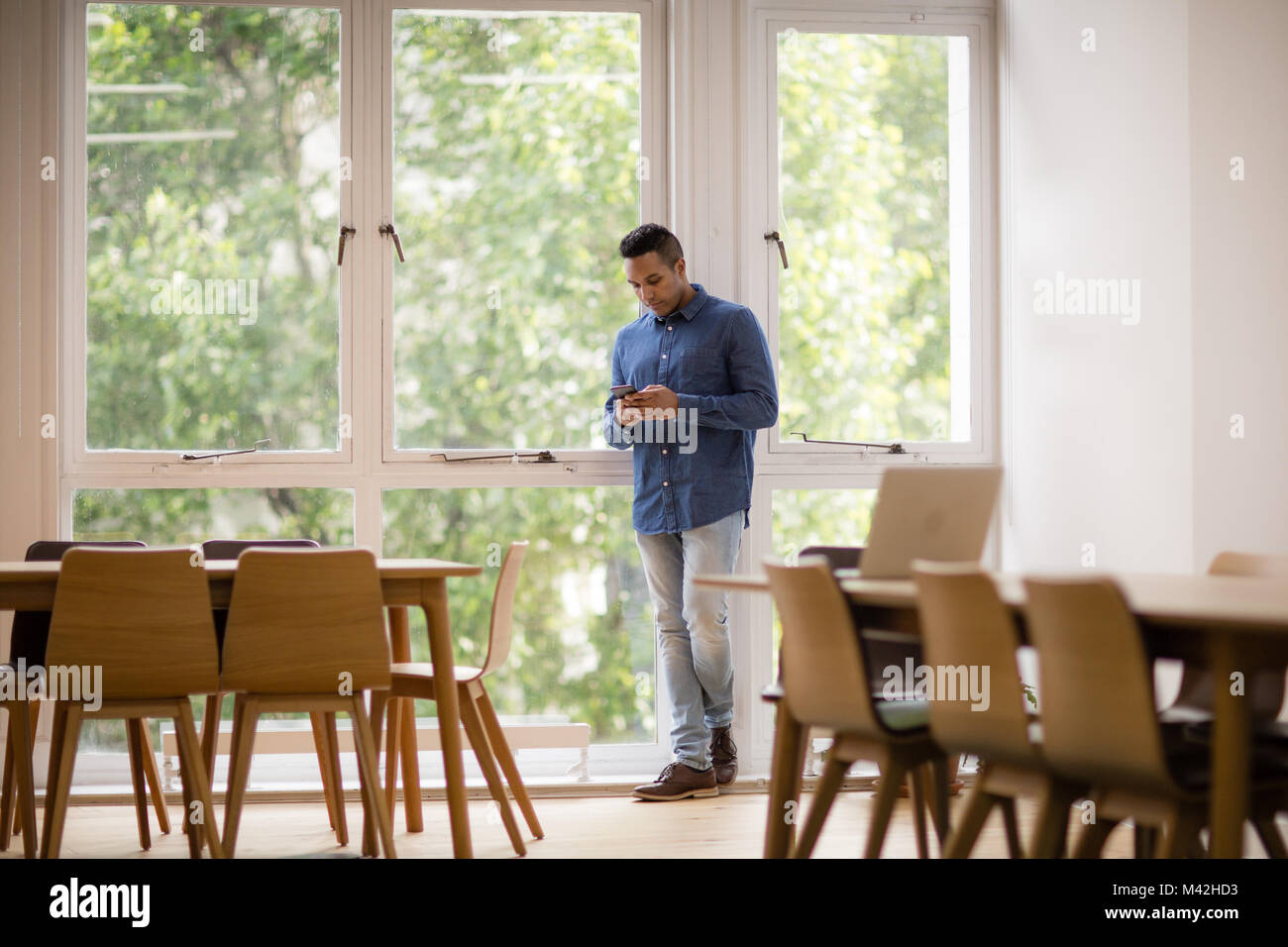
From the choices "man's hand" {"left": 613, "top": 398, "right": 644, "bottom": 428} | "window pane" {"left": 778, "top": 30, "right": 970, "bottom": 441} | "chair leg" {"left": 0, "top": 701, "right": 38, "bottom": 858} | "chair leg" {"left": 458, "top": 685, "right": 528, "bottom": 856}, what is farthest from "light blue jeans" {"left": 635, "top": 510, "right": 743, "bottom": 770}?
"chair leg" {"left": 0, "top": 701, "right": 38, "bottom": 858}

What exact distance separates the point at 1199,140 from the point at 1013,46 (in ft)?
4.39

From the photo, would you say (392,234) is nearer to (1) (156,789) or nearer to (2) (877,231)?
(2) (877,231)

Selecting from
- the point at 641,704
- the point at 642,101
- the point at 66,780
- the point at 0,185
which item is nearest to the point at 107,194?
the point at 0,185

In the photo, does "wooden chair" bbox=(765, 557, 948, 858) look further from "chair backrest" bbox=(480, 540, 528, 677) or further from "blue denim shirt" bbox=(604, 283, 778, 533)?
"blue denim shirt" bbox=(604, 283, 778, 533)

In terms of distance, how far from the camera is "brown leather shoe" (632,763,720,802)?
3.86 m

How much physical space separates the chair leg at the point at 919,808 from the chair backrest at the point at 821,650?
A: 232mm

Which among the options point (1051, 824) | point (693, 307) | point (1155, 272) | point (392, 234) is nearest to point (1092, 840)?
point (1051, 824)

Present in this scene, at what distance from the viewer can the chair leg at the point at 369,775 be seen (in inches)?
111

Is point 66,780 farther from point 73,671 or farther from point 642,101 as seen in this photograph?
point 642,101

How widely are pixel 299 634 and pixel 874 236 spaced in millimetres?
2692

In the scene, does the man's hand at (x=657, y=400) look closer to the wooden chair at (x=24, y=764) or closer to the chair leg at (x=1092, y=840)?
the wooden chair at (x=24, y=764)

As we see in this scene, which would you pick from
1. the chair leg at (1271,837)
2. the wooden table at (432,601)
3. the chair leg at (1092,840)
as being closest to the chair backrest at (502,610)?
the wooden table at (432,601)

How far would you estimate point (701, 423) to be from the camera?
12.3ft

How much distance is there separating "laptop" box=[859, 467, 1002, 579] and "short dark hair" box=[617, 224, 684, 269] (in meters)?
1.89
